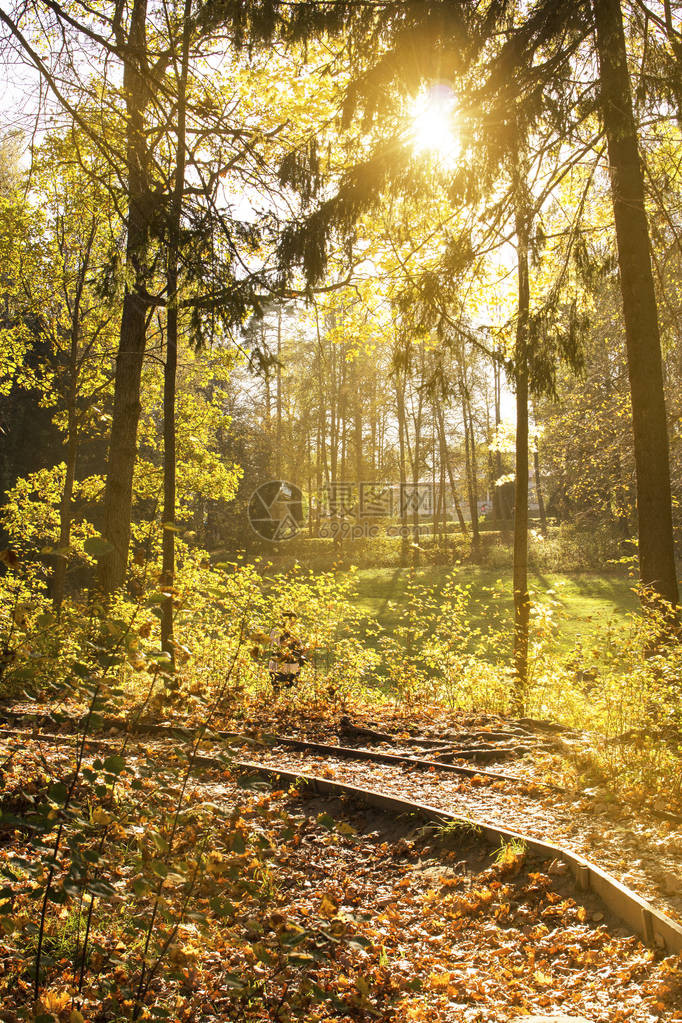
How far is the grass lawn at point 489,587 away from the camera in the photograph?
767 inches

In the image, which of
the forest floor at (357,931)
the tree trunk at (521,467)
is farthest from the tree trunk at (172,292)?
the tree trunk at (521,467)

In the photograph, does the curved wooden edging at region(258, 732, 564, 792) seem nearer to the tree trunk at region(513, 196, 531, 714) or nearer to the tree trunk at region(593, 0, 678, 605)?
the tree trunk at region(513, 196, 531, 714)

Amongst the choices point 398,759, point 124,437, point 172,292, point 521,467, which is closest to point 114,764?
point 398,759

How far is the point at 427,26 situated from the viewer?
5.95 meters

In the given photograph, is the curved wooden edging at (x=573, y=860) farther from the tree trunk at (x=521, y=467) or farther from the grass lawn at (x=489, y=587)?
the grass lawn at (x=489, y=587)

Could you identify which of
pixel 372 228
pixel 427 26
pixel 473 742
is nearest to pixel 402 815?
pixel 473 742

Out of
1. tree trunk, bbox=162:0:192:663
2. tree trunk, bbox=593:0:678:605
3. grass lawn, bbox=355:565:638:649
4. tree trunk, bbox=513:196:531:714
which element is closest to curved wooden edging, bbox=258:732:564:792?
tree trunk, bbox=162:0:192:663

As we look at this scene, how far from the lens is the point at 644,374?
24.9 ft

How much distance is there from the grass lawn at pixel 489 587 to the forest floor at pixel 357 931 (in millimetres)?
12740

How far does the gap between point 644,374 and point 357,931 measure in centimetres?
606

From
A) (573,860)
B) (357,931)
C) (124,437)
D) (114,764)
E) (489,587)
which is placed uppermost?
(124,437)

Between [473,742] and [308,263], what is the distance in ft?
16.9

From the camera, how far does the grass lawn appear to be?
19484 mm

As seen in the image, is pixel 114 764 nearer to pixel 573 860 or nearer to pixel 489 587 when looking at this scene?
pixel 573 860
